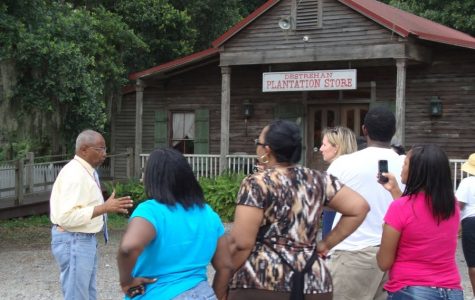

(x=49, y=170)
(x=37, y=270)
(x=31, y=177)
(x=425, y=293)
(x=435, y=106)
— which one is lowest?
(x=37, y=270)

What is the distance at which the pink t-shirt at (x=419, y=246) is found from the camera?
355 cm

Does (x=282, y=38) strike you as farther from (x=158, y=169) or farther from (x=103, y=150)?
(x=158, y=169)

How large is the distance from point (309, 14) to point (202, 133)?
4.94 m

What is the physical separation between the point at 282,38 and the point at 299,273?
12073 mm

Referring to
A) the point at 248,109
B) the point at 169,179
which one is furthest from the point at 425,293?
the point at 248,109

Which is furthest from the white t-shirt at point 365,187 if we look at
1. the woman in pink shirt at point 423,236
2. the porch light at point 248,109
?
the porch light at point 248,109

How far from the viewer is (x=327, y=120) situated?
1688 cm

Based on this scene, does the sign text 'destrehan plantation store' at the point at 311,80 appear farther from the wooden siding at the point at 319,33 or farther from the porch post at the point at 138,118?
the porch post at the point at 138,118

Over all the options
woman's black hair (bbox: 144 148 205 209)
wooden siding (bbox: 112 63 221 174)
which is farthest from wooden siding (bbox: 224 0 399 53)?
woman's black hair (bbox: 144 148 205 209)

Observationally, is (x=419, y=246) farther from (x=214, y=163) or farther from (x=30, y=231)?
(x=214, y=163)

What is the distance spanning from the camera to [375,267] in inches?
170

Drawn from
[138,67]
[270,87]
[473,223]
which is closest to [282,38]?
[270,87]

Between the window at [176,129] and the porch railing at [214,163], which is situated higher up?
the window at [176,129]

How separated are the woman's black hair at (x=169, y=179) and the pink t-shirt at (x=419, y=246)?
107 centimetres
